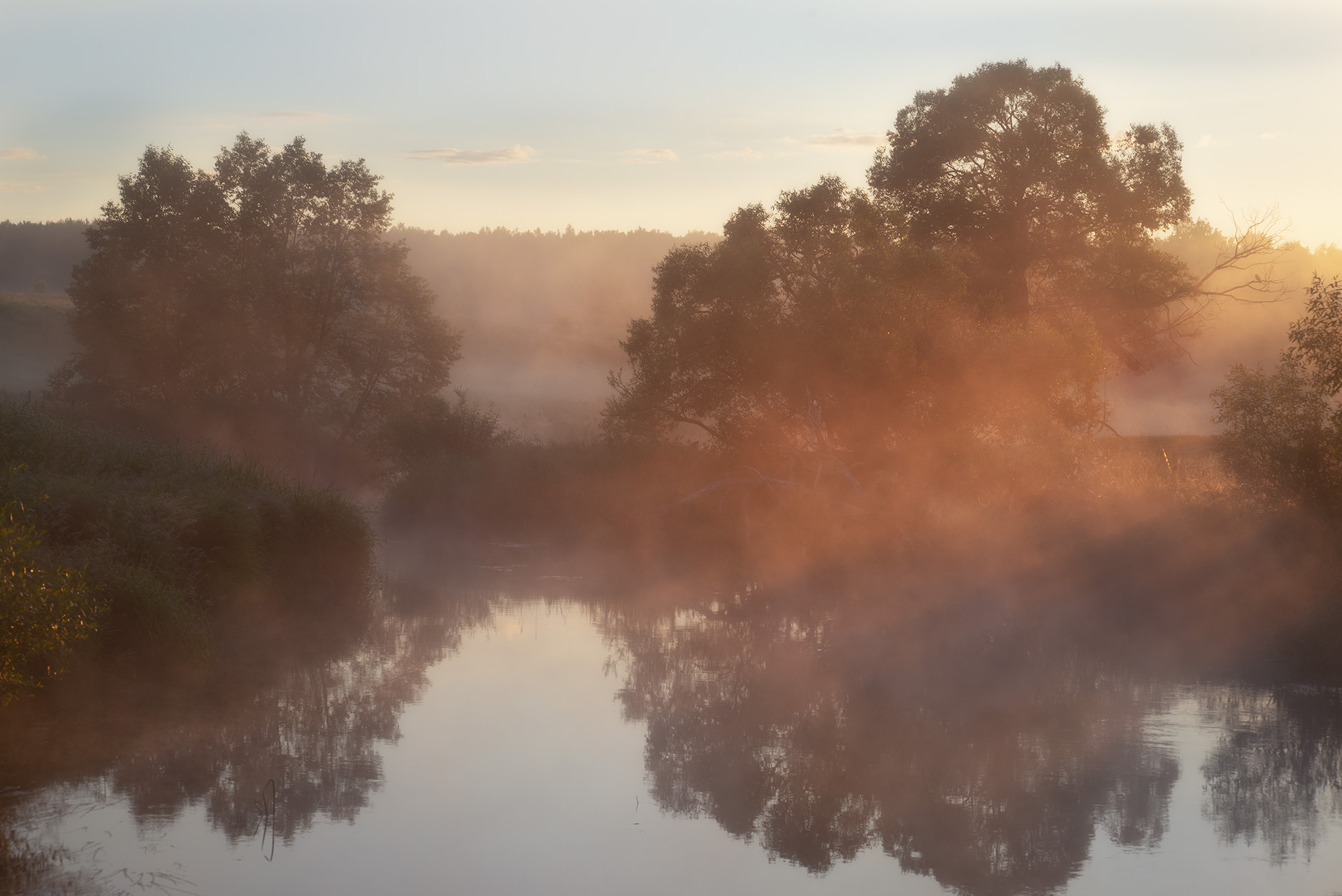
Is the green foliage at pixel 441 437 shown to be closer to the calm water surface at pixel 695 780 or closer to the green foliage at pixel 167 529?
the green foliage at pixel 167 529

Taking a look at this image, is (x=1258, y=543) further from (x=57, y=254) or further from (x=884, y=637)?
(x=57, y=254)

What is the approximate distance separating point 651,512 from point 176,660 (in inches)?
650

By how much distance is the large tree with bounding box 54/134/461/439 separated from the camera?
132ft

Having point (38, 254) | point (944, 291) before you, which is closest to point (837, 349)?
point (944, 291)

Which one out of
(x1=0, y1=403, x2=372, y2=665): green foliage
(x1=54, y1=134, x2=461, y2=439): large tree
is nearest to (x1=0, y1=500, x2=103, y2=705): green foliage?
(x1=0, y1=403, x2=372, y2=665): green foliage

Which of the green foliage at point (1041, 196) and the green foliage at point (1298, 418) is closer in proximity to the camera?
the green foliage at point (1298, 418)

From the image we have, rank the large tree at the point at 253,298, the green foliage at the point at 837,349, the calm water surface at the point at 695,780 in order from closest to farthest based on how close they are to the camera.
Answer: the calm water surface at the point at 695,780, the green foliage at the point at 837,349, the large tree at the point at 253,298

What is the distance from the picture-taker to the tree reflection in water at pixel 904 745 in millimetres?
10500

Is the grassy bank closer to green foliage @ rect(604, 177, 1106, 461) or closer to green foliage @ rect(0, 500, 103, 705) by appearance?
green foliage @ rect(0, 500, 103, 705)

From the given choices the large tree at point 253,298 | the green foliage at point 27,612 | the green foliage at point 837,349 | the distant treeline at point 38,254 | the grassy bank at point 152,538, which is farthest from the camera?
the distant treeline at point 38,254

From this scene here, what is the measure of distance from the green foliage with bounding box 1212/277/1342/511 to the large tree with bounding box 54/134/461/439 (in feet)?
96.3

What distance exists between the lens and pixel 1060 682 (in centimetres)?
1641

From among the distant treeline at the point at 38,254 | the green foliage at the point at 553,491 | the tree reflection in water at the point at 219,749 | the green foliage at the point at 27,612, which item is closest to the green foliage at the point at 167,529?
the green foliage at the point at 27,612

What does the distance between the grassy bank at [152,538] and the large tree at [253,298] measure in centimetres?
1607
